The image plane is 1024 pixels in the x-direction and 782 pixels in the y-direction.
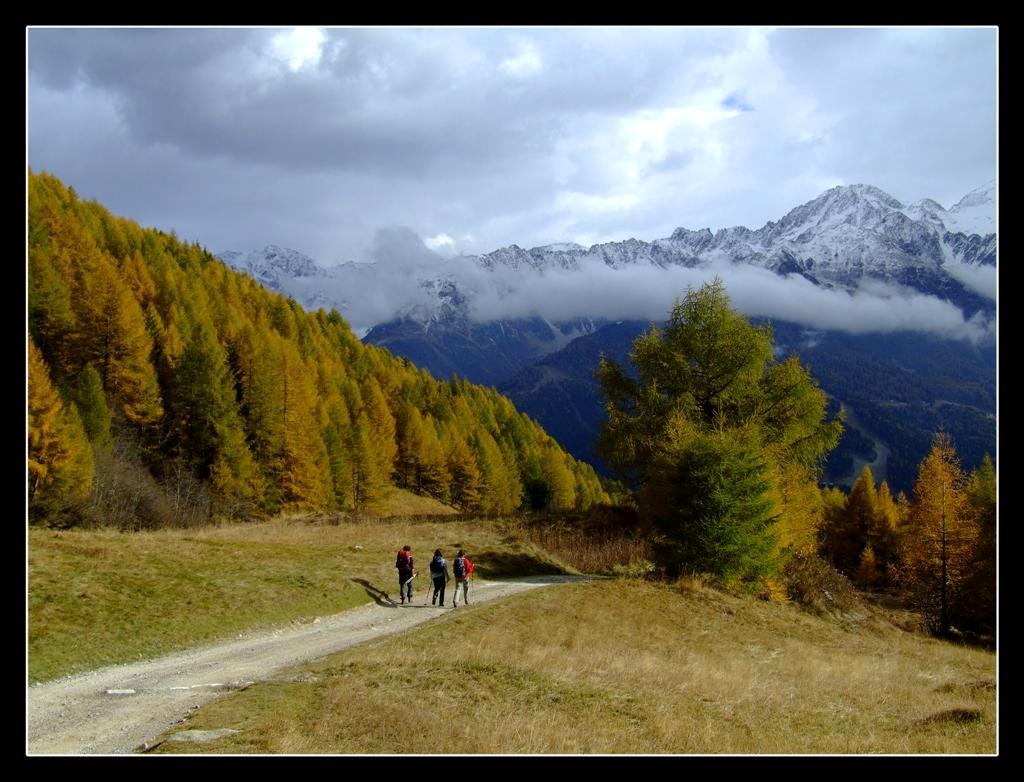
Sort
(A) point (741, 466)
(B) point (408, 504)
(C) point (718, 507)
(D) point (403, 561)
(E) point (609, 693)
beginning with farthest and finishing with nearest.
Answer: (B) point (408, 504) < (C) point (718, 507) < (A) point (741, 466) < (D) point (403, 561) < (E) point (609, 693)

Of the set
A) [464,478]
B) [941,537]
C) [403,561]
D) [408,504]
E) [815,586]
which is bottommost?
[408,504]

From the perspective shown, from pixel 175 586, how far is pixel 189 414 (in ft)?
139

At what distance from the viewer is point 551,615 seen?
2227 centimetres

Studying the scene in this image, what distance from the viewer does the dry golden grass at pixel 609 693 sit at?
10.4 meters

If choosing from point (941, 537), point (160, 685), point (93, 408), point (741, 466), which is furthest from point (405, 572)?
point (93, 408)

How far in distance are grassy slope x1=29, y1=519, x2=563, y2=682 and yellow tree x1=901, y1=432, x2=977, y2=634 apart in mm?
25005

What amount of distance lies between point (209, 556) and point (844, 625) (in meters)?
24.8

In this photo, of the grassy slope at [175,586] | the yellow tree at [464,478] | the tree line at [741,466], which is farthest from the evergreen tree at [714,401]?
the yellow tree at [464,478]

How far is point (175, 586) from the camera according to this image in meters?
21.3

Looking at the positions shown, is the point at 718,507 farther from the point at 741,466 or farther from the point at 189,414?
the point at 189,414

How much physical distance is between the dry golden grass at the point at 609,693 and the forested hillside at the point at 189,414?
30535mm

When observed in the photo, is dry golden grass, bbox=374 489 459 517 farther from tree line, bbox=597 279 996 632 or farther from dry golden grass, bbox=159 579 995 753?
dry golden grass, bbox=159 579 995 753

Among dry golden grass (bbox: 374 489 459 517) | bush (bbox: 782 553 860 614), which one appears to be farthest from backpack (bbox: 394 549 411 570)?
dry golden grass (bbox: 374 489 459 517)

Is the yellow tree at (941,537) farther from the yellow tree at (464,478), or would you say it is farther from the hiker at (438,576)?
the yellow tree at (464,478)
